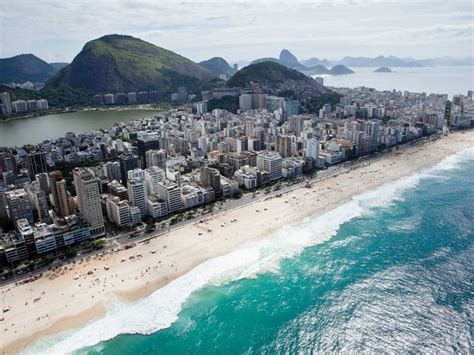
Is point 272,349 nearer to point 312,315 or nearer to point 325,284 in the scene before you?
point 312,315

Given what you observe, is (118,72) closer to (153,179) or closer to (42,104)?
(42,104)

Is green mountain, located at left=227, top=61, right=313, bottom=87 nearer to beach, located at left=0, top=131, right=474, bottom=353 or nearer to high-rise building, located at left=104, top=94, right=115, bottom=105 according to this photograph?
high-rise building, located at left=104, top=94, right=115, bottom=105

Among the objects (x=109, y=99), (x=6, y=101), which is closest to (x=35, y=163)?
(x=6, y=101)

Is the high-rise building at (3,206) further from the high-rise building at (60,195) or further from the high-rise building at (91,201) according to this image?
the high-rise building at (91,201)

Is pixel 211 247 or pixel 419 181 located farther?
pixel 419 181

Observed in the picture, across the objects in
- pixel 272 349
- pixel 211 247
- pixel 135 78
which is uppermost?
pixel 135 78

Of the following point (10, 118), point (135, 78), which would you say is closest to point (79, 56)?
point (135, 78)
